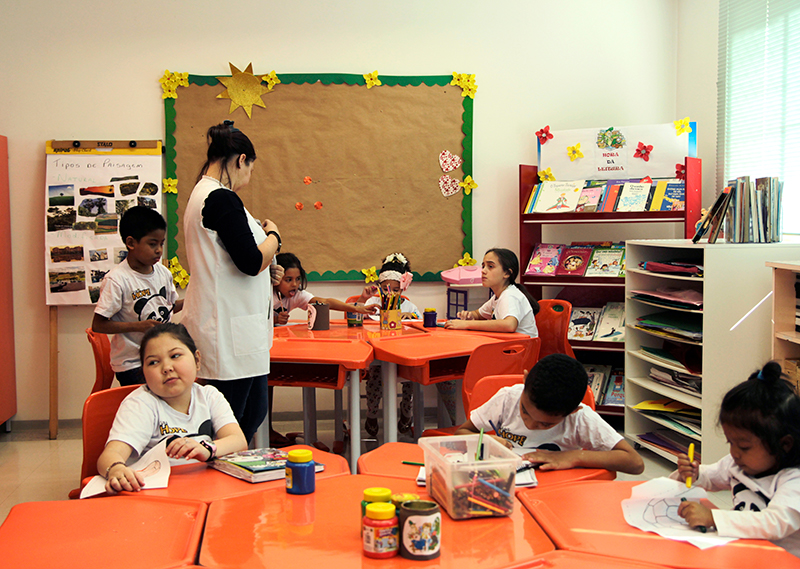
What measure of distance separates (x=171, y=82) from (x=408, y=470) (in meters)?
3.73

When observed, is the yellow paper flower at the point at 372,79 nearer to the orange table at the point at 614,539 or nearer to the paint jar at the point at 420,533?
the orange table at the point at 614,539

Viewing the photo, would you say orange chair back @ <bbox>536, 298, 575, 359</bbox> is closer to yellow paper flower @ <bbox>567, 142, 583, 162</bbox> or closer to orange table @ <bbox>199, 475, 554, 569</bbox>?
yellow paper flower @ <bbox>567, 142, 583, 162</bbox>

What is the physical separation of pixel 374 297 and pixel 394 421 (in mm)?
1505

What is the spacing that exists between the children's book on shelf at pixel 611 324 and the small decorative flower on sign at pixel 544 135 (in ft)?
4.02

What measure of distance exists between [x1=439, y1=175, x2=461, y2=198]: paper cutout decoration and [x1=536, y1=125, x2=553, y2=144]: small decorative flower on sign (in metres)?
0.66

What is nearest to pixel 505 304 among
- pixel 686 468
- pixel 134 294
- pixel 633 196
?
pixel 633 196

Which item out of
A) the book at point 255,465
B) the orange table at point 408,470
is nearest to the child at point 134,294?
the book at point 255,465

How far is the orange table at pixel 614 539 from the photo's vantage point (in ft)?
3.85

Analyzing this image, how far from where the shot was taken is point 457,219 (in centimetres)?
466

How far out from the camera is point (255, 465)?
5.25 feet

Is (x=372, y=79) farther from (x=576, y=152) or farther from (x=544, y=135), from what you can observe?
(x=576, y=152)

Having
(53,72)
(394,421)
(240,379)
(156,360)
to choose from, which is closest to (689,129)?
(394,421)

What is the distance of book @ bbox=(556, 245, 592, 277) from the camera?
14.0ft

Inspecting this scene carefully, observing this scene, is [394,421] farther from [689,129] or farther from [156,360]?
[689,129]
